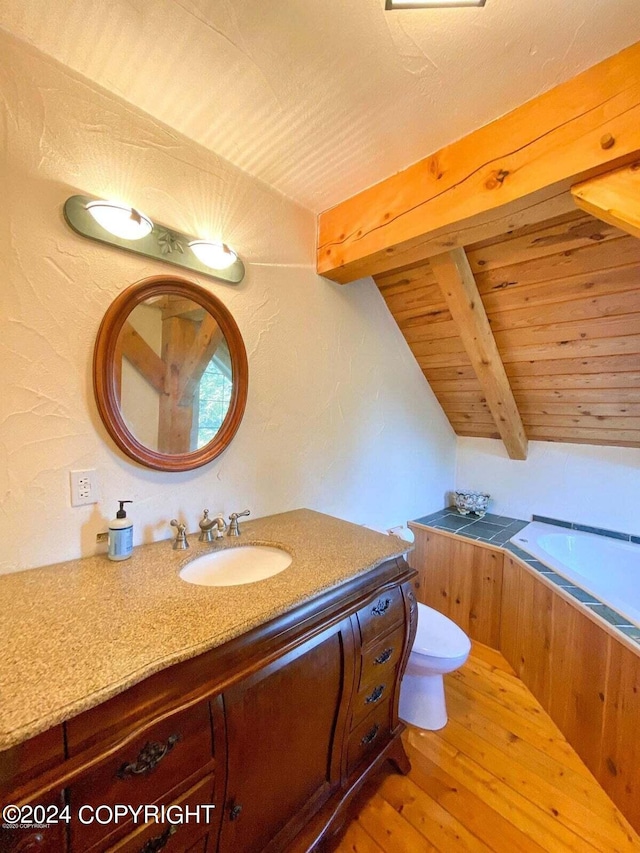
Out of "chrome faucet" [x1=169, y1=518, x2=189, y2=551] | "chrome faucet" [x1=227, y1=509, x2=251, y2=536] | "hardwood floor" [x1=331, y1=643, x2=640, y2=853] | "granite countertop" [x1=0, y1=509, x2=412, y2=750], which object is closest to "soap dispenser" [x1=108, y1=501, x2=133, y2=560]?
"granite countertop" [x1=0, y1=509, x2=412, y2=750]

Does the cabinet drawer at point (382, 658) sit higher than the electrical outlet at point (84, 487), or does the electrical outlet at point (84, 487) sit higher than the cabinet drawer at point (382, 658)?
the electrical outlet at point (84, 487)

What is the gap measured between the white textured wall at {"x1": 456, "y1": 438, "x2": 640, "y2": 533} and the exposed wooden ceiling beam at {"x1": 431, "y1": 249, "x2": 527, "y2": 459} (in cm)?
21

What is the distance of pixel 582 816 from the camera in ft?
4.15

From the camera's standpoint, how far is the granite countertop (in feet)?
1.98

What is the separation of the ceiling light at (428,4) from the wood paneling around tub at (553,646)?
2.03 m

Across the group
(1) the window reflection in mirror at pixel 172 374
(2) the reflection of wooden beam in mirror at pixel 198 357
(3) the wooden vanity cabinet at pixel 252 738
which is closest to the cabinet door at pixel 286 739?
(3) the wooden vanity cabinet at pixel 252 738

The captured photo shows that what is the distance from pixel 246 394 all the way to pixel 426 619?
1370mm

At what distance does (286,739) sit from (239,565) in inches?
20.6

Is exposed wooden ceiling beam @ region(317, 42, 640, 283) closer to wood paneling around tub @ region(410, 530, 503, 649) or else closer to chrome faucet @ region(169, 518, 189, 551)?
chrome faucet @ region(169, 518, 189, 551)

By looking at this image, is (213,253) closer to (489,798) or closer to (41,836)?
(41,836)

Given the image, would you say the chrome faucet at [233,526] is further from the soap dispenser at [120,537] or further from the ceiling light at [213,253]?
the ceiling light at [213,253]

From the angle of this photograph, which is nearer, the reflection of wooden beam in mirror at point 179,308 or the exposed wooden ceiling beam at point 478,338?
the reflection of wooden beam in mirror at point 179,308

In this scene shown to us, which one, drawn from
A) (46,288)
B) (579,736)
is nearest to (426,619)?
(579,736)

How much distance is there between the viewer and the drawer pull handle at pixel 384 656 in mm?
1218
